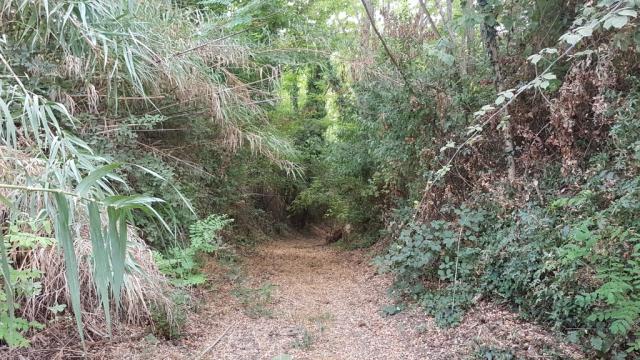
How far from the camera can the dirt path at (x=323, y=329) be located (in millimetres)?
3168

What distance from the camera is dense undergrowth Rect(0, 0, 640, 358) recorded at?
95.3 inches

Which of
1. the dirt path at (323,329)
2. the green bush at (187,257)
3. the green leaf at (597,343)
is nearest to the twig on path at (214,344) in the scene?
the dirt path at (323,329)

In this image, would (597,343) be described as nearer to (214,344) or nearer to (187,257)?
(214,344)

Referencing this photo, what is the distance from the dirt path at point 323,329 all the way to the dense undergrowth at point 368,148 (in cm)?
19

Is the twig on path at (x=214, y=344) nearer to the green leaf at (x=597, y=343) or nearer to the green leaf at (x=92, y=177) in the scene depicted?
the green leaf at (x=92, y=177)

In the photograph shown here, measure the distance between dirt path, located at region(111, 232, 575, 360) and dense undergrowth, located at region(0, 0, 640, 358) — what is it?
19 cm

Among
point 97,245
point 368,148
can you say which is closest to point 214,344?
point 97,245

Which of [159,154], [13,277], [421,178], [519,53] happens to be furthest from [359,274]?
[13,277]

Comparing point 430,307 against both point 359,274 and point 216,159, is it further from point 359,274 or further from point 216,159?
point 216,159

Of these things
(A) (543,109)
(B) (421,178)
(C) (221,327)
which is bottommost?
(C) (221,327)

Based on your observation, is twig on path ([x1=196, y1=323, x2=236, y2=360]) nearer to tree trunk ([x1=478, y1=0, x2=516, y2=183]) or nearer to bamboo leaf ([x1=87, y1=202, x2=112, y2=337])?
bamboo leaf ([x1=87, y1=202, x2=112, y2=337])

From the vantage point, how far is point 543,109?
3994mm

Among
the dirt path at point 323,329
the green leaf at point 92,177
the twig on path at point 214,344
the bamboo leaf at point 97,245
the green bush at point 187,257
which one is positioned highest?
the green leaf at point 92,177

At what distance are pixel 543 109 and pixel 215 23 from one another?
397 centimetres
